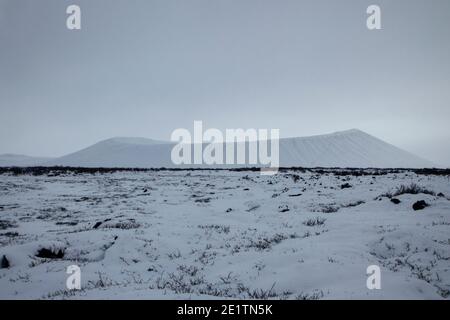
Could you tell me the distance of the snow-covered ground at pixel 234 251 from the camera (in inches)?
179

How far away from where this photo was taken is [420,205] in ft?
31.7

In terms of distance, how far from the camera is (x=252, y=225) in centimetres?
949

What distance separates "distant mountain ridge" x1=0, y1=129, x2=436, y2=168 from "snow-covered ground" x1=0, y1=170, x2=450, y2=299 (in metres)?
71.9

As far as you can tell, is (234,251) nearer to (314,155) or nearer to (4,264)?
(4,264)

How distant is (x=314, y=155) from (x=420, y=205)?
268 feet

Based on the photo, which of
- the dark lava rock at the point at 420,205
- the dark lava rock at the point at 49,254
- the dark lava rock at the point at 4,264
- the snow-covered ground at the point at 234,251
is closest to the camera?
the snow-covered ground at the point at 234,251

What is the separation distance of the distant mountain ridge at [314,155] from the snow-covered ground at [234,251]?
236 feet

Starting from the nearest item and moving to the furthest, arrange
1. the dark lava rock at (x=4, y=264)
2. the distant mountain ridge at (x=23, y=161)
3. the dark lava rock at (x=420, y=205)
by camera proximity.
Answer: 1. the dark lava rock at (x=4, y=264)
2. the dark lava rock at (x=420, y=205)
3. the distant mountain ridge at (x=23, y=161)

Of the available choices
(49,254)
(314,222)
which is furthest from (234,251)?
(49,254)

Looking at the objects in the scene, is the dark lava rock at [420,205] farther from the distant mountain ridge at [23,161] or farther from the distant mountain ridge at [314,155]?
the distant mountain ridge at [23,161]

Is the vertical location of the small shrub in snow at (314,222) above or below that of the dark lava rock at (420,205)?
below

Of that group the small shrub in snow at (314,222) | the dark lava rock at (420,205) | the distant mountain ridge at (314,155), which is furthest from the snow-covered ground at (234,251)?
the distant mountain ridge at (314,155)
